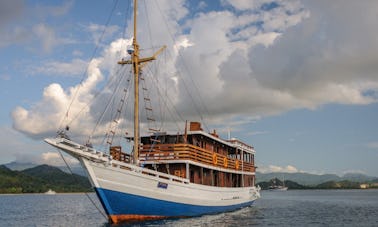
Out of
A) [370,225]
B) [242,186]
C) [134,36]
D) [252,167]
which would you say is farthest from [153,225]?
[252,167]

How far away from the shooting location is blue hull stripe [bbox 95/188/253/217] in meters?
23.6

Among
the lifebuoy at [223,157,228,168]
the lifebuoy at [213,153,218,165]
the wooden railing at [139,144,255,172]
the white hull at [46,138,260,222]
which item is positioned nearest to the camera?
the white hull at [46,138,260,222]

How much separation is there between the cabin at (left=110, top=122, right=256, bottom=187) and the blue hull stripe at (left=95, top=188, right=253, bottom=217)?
98.0 inches

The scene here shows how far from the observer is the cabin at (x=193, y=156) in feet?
93.2

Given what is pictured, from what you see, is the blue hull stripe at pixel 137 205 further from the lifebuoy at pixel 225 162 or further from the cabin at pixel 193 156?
the lifebuoy at pixel 225 162

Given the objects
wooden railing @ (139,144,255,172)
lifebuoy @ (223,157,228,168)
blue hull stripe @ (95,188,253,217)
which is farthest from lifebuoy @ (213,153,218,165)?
blue hull stripe @ (95,188,253,217)

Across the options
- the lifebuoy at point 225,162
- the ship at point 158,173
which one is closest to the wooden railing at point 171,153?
the ship at point 158,173

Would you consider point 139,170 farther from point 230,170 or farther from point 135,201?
point 230,170

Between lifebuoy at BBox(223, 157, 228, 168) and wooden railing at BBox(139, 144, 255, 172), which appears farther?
lifebuoy at BBox(223, 157, 228, 168)

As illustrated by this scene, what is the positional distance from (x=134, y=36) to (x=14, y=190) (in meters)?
137

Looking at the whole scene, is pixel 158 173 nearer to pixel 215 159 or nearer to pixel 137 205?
pixel 137 205

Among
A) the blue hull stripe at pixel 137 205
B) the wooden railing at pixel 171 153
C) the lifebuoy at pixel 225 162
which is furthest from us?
the lifebuoy at pixel 225 162

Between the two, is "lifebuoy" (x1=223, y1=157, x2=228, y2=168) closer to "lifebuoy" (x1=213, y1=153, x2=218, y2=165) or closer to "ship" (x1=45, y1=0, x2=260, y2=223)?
"ship" (x1=45, y1=0, x2=260, y2=223)

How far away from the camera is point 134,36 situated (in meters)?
29.1
